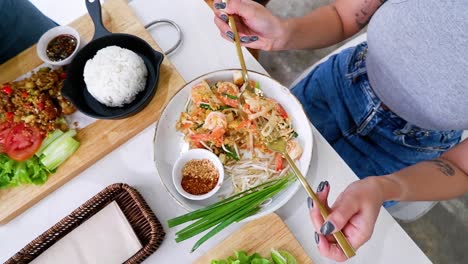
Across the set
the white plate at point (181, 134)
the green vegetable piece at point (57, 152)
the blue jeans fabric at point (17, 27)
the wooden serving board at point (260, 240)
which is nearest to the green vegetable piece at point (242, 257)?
the wooden serving board at point (260, 240)

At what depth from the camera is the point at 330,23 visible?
4.50 feet

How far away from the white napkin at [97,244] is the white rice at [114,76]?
0.39 m

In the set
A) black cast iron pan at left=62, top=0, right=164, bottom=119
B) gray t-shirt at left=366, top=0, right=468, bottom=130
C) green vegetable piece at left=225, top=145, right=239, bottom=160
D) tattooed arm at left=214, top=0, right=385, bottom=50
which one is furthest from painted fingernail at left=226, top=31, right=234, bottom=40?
gray t-shirt at left=366, top=0, right=468, bottom=130

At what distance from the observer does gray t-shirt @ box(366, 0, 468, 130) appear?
1114mm

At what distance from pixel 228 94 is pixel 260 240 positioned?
479 mm

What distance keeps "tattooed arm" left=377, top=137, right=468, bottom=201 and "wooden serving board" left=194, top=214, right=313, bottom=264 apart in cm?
33

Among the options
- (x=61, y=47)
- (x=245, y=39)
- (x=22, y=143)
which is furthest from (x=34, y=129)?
(x=245, y=39)

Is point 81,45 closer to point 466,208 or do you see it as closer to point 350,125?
point 350,125

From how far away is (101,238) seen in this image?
3.65 ft

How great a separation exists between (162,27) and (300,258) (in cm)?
99

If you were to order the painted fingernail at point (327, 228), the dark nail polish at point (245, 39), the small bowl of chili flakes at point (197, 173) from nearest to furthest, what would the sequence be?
1. the painted fingernail at point (327, 228)
2. the small bowl of chili flakes at point (197, 173)
3. the dark nail polish at point (245, 39)

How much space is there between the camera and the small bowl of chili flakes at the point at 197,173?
1.15 m

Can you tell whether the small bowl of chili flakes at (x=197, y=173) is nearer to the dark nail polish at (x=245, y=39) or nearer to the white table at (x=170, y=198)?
the white table at (x=170, y=198)

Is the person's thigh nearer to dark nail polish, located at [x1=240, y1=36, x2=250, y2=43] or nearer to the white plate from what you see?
the white plate
